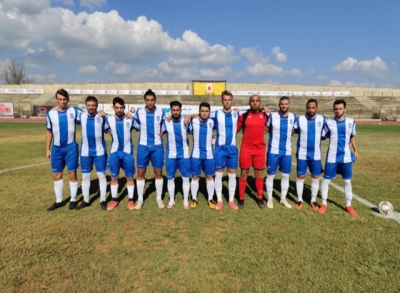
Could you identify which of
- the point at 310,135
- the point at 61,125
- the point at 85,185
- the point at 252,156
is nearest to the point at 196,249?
the point at 252,156

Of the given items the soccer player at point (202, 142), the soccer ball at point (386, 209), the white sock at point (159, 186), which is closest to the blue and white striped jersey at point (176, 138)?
the soccer player at point (202, 142)

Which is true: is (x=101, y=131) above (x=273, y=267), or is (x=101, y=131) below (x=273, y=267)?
above

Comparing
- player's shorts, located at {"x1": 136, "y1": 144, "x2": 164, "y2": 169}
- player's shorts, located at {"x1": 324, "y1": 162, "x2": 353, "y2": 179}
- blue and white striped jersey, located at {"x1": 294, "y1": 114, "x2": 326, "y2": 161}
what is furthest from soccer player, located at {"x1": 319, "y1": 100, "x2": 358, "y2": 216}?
player's shorts, located at {"x1": 136, "y1": 144, "x2": 164, "y2": 169}

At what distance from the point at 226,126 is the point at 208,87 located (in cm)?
4249

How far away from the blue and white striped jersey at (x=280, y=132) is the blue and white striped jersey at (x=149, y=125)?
2191mm

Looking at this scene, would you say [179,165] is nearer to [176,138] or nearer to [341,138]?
[176,138]

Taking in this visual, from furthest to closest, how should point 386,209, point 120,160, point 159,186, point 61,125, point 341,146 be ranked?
1. point 159,186
2. point 120,160
3. point 61,125
4. point 341,146
5. point 386,209

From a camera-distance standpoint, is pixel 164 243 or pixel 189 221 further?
pixel 189 221

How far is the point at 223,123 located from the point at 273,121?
3.28ft

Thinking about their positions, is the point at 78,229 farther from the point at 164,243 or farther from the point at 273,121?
the point at 273,121

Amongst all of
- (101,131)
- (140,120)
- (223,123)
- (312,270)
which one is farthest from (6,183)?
(312,270)

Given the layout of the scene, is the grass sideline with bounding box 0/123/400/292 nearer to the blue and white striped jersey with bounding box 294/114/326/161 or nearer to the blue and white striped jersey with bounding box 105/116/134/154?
the blue and white striped jersey with bounding box 294/114/326/161

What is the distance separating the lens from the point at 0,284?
2852 mm

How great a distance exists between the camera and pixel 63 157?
509 cm
